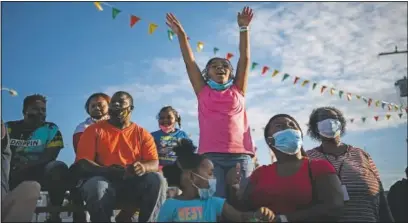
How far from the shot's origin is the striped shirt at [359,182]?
142 inches

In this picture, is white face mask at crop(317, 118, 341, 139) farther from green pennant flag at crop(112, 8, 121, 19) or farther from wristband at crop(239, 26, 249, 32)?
green pennant flag at crop(112, 8, 121, 19)

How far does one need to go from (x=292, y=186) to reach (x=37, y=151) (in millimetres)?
3176

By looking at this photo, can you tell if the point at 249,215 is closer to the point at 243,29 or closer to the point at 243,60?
the point at 243,60

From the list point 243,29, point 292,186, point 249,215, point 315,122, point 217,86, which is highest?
point 243,29

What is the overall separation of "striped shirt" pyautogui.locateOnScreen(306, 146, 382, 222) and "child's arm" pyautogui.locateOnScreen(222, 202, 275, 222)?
1080 mm

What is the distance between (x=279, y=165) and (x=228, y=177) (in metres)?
0.64

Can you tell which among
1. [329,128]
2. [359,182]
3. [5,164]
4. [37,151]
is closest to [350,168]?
[359,182]

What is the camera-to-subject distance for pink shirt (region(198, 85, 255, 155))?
397cm

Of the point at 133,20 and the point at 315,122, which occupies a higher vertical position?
the point at 133,20

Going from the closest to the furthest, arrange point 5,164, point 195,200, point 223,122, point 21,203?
point 21,203, point 195,200, point 5,164, point 223,122

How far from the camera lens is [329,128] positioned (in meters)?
4.21

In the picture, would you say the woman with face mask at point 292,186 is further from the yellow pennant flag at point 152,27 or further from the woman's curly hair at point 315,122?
the yellow pennant flag at point 152,27

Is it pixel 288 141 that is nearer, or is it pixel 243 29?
pixel 288 141

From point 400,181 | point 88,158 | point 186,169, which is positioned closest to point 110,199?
point 88,158
